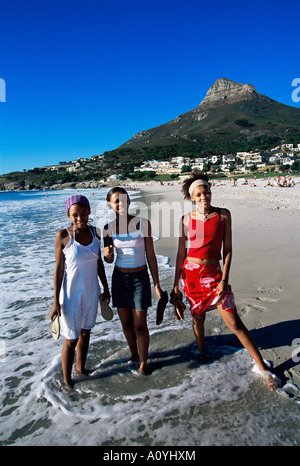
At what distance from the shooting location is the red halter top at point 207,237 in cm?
258

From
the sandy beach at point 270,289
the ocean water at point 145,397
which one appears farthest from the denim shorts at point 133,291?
the sandy beach at point 270,289

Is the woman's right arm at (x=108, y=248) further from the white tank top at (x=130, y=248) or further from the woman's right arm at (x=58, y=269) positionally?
the woman's right arm at (x=58, y=269)

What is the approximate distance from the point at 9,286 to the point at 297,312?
16.3 ft

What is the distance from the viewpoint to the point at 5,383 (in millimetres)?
2830

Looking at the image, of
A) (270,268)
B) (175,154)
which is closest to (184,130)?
(175,154)

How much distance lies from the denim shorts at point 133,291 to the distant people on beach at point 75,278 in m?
0.22

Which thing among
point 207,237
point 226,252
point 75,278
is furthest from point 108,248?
point 226,252

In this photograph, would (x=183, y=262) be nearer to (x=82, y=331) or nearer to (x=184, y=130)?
(x=82, y=331)

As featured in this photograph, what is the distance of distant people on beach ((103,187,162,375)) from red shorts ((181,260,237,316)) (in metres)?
0.31

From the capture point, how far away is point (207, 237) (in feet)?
8.50

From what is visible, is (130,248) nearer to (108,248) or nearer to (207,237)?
(108,248)

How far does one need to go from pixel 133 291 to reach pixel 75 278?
0.53 metres

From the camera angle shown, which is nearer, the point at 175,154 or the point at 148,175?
the point at 148,175

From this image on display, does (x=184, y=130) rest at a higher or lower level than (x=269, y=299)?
higher
